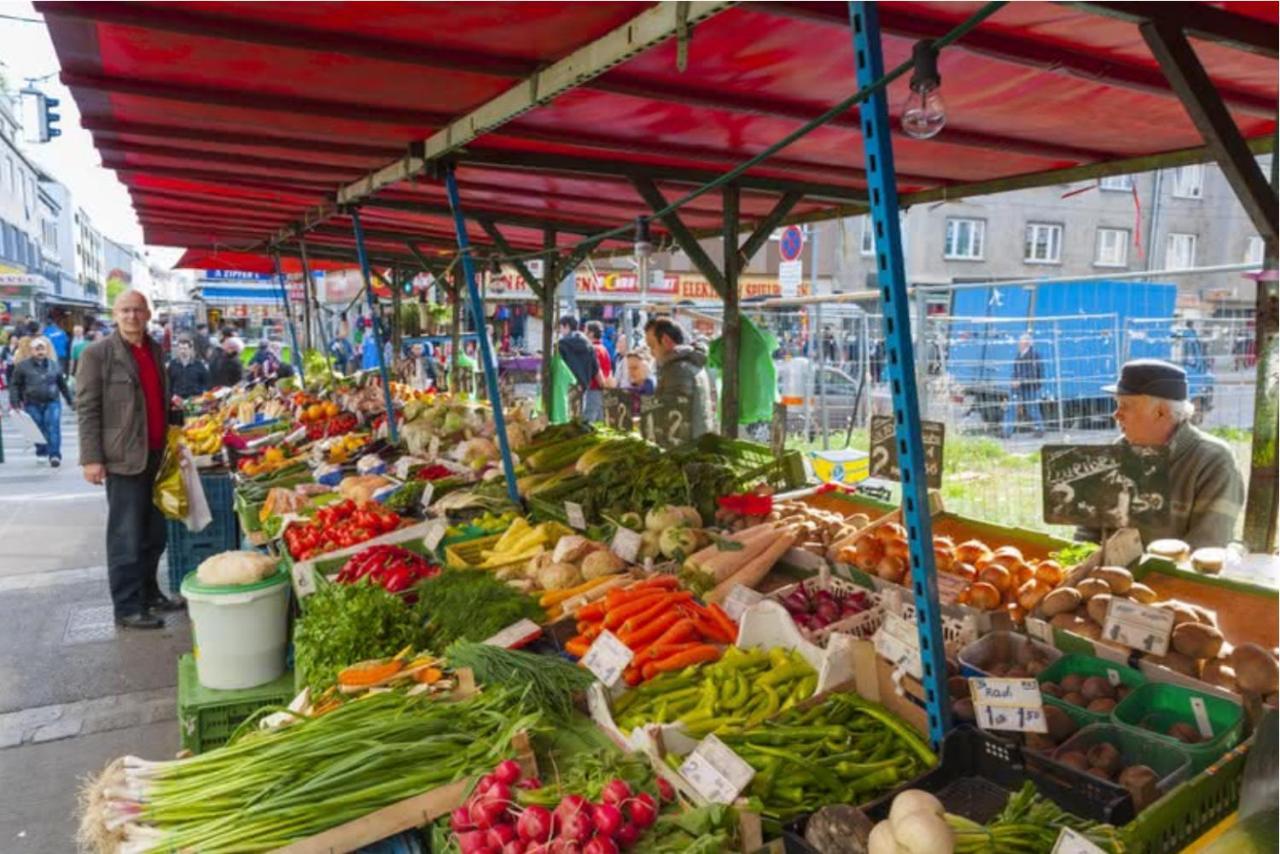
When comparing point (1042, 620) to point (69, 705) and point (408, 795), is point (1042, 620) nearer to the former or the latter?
point (408, 795)

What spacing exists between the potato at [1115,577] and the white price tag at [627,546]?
1.99m

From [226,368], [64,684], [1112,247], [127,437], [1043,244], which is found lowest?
[64,684]

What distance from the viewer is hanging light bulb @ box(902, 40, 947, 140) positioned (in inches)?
75.5

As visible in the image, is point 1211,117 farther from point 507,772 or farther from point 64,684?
point 64,684

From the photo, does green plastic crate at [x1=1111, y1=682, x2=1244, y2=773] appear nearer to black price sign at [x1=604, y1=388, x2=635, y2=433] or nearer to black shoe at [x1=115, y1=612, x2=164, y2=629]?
black price sign at [x1=604, y1=388, x2=635, y2=433]

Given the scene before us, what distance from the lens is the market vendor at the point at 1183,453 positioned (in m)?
4.00

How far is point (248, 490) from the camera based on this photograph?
22.8ft

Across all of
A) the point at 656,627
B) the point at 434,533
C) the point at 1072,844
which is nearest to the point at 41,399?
the point at 434,533

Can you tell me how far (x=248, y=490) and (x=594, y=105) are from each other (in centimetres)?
461

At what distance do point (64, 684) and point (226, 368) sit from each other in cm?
1146

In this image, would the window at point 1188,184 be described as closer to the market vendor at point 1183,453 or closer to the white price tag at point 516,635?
the market vendor at point 1183,453

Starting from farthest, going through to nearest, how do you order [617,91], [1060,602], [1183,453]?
[1183,453], [617,91], [1060,602]

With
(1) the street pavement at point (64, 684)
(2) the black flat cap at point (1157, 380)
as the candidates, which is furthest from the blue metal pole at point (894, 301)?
(1) the street pavement at point (64, 684)

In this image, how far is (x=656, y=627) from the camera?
10.6 ft
